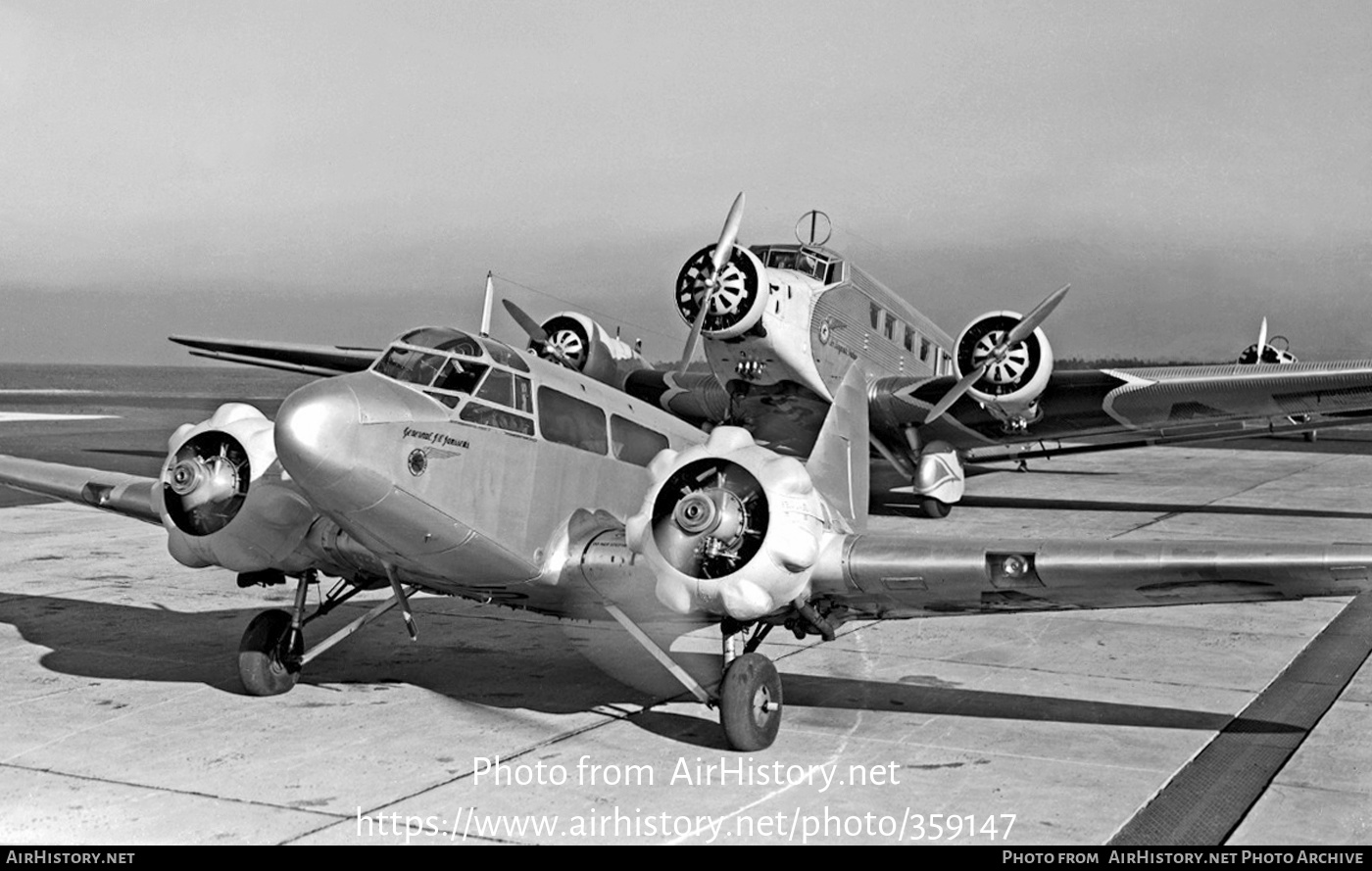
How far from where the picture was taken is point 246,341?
26.5 meters

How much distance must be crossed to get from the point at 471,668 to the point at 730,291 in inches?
439

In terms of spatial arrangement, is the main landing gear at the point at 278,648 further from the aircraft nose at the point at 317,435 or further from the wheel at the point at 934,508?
the wheel at the point at 934,508

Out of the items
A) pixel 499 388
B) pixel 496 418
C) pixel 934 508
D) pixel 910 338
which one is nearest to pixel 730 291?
pixel 910 338

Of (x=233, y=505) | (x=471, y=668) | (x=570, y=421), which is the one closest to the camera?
(x=233, y=505)

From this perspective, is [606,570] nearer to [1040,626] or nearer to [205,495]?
[205,495]

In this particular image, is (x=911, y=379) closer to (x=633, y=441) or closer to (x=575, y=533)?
→ (x=633, y=441)

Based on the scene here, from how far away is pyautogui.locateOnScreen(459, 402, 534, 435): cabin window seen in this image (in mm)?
8594

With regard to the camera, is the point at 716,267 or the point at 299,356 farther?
the point at 299,356

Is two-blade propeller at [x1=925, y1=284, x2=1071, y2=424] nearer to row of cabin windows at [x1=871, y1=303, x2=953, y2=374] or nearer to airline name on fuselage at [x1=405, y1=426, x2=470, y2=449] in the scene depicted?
row of cabin windows at [x1=871, y1=303, x2=953, y2=374]

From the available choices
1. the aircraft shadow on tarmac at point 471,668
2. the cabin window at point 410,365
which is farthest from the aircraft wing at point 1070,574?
the cabin window at point 410,365

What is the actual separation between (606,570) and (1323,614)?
891 centimetres

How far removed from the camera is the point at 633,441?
1022 cm

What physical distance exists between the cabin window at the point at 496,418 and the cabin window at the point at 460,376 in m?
0.13

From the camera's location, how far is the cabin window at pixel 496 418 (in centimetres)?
859
